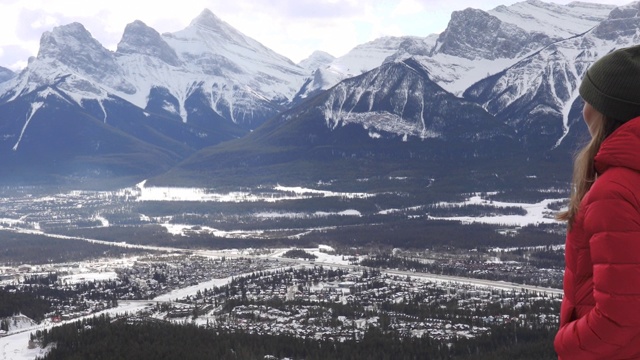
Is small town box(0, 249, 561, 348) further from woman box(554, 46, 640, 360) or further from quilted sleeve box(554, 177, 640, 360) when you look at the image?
quilted sleeve box(554, 177, 640, 360)

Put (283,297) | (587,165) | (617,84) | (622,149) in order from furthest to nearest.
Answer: (283,297) → (587,165) → (617,84) → (622,149)

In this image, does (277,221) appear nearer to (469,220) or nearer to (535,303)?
(469,220)

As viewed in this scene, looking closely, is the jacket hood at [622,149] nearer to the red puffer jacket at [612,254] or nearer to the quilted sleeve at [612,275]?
the red puffer jacket at [612,254]

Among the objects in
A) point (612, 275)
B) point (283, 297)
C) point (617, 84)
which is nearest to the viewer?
point (612, 275)

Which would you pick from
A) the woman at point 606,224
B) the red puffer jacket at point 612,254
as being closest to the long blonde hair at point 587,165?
the woman at point 606,224

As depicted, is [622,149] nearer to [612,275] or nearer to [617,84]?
[617,84]

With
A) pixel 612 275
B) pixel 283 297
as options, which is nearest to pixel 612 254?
pixel 612 275
